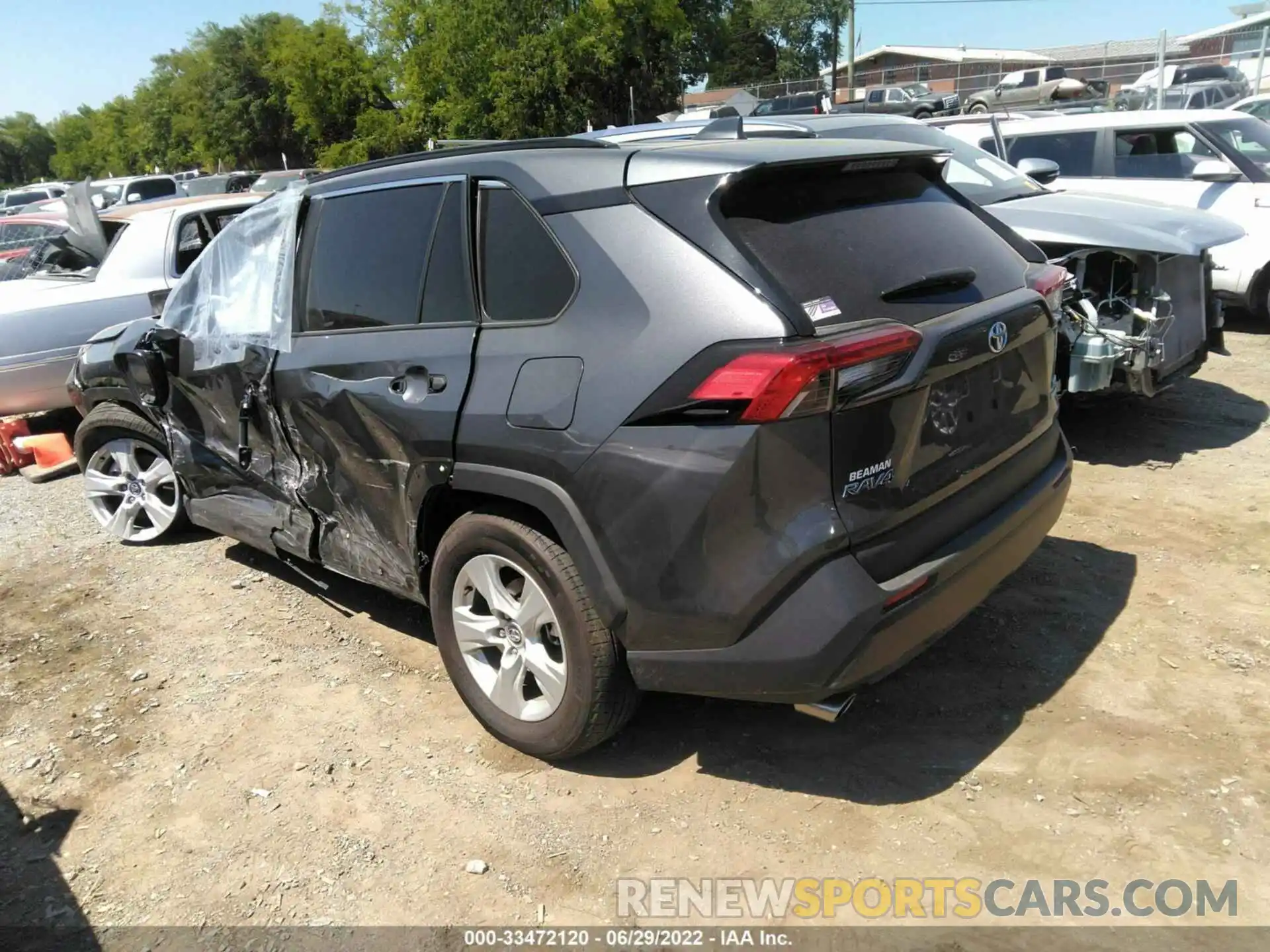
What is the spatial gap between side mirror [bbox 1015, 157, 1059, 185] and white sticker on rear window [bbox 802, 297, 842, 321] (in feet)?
17.6

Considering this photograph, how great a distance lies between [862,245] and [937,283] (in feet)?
0.88

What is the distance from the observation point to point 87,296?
7.25m

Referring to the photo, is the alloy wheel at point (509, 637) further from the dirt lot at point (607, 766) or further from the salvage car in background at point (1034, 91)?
the salvage car in background at point (1034, 91)

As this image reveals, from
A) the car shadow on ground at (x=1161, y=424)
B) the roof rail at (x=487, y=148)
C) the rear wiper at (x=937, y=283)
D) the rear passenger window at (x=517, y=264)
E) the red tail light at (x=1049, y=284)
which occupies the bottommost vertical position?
the car shadow on ground at (x=1161, y=424)

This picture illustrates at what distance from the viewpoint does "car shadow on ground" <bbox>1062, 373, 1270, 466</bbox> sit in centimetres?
569

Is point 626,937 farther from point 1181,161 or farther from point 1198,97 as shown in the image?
point 1198,97

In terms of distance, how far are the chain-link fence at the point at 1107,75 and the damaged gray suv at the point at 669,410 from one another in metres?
18.0

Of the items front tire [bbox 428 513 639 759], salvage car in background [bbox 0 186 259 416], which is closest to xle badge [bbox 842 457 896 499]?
front tire [bbox 428 513 639 759]

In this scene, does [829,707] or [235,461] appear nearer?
[829,707]

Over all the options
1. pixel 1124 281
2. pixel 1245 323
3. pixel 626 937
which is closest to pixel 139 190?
pixel 1245 323

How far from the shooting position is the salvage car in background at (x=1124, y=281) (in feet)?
16.9

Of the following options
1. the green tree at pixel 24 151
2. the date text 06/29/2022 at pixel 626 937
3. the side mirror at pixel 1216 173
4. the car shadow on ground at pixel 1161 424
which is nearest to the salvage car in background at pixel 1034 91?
the side mirror at pixel 1216 173

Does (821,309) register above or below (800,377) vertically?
above

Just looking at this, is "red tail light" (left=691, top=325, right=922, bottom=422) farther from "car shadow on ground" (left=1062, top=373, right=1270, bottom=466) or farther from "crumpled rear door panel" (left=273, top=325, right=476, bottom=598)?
"car shadow on ground" (left=1062, top=373, right=1270, bottom=466)
